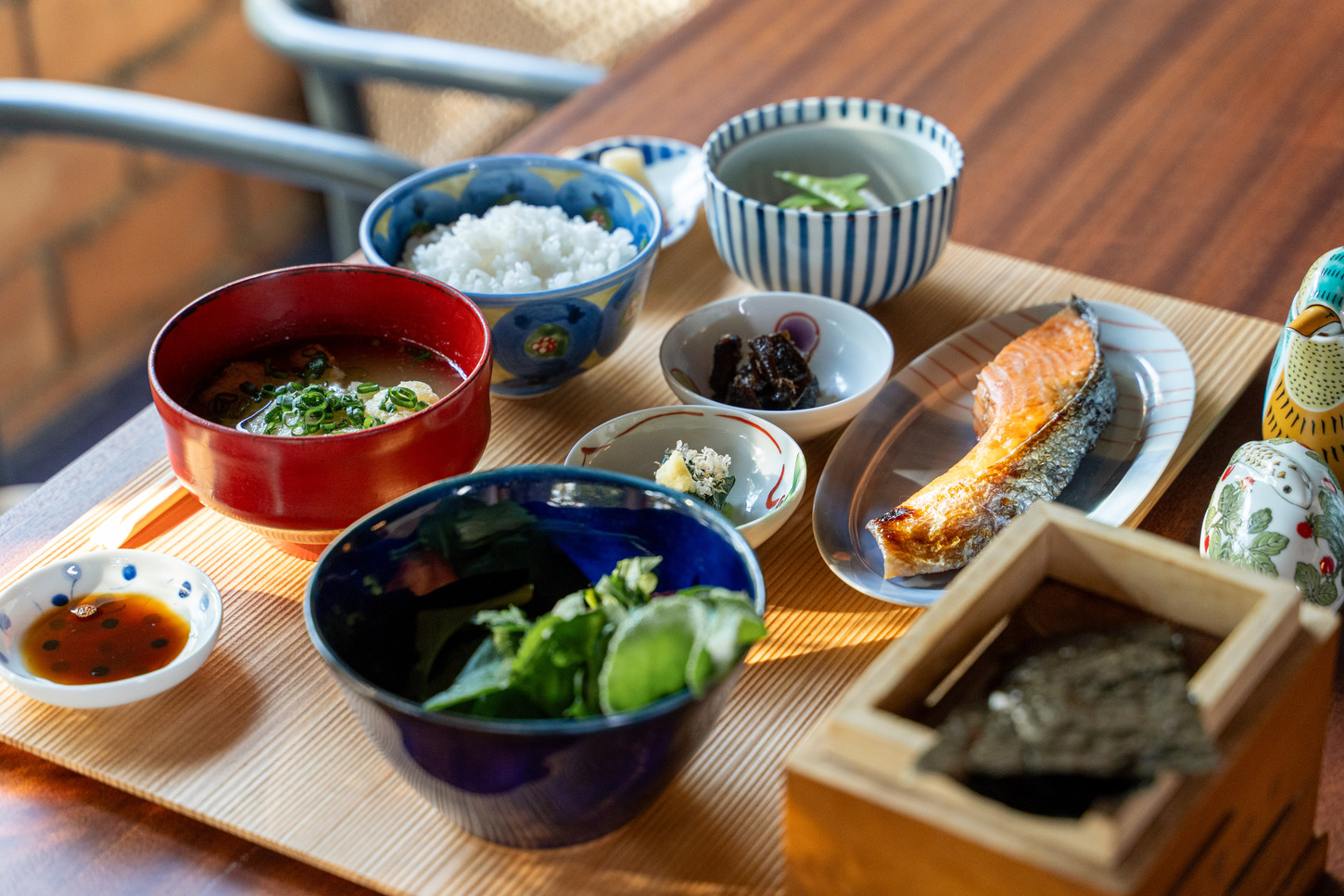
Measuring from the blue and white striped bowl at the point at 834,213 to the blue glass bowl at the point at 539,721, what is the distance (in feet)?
1.92

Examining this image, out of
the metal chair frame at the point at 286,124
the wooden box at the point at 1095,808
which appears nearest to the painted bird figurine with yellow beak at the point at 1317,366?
the wooden box at the point at 1095,808

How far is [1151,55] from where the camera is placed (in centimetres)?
220

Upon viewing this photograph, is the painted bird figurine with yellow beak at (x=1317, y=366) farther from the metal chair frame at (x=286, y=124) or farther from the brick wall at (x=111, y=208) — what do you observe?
the brick wall at (x=111, y=208)

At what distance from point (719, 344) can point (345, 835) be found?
700 mm

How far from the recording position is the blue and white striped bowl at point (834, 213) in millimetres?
1483

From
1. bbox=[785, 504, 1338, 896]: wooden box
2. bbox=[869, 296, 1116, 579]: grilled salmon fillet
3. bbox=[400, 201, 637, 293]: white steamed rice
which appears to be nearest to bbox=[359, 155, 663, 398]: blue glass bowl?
bbox=[400, 201, 637, 293]: white steamed rice

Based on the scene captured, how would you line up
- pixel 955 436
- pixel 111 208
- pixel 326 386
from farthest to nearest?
pixel 111 208, pixel 955 436, pixel 326 386

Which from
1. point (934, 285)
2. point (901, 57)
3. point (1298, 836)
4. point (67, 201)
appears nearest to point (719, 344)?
point (934, 285)

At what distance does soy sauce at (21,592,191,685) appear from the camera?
3.55ft

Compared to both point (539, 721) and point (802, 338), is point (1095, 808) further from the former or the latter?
point (802, 338)

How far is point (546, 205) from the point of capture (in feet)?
5.18

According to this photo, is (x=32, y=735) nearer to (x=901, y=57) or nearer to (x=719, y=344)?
(x=719, y=344)

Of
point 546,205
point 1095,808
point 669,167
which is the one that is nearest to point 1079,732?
point 1095,808

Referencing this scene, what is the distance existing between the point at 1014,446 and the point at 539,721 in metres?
0.64
